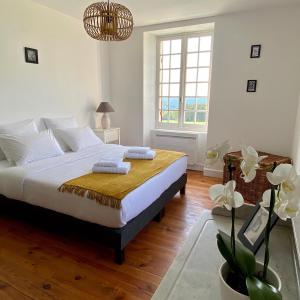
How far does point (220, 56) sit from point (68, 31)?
240 cm

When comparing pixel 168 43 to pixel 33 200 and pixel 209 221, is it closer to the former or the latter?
pixel 33 200

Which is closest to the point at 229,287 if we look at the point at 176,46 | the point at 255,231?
the point at 255,231

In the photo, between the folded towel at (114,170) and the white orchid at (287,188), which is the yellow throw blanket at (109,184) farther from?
the white orchid at (287,188)

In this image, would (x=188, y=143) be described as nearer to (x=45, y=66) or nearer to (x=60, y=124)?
(x=60, y=124)

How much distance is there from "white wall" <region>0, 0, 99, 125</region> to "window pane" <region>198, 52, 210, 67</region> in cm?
187

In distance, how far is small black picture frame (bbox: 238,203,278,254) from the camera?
91 centimetres

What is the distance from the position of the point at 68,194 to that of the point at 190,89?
10.1 feet

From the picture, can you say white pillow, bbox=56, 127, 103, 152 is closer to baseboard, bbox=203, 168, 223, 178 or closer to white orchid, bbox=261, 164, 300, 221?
baseboard, bbox=203, 168, 223, 178

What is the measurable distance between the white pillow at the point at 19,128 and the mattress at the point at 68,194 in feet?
1.77

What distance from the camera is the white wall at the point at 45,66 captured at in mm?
2988

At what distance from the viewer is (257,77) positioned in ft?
11.4

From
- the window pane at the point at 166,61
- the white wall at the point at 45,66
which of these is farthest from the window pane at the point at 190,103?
the white wall at the point at 45,66

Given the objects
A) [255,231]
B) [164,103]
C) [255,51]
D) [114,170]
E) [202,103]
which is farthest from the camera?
[164,103]

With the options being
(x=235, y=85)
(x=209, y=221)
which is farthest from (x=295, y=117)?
(x=209, y=221)
